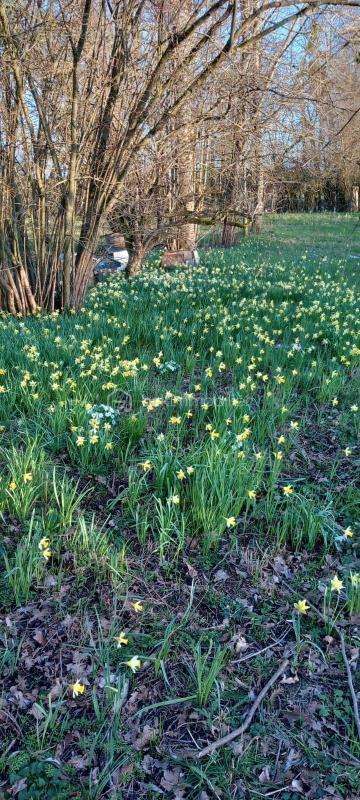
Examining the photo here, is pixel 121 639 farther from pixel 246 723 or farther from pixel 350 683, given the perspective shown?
pixel 350 683

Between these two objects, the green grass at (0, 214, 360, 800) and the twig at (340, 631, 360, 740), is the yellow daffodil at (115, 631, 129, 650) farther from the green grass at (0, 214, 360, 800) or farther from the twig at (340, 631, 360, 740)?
the twig at (340, 631, 360, 740)

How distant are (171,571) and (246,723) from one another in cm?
87

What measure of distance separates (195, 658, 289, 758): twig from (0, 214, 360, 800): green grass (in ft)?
0.10

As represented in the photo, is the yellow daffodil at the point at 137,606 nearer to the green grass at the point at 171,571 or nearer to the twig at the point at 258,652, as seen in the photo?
the green grass at the point at 171,571

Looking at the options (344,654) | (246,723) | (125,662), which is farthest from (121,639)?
(344,654)

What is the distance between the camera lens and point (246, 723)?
79.0 inches

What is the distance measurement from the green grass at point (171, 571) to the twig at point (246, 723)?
0.10 feet

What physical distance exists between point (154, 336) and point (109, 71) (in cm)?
366

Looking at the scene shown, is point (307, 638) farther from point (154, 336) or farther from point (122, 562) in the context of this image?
point (154, 336)

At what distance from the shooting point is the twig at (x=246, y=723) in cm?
192

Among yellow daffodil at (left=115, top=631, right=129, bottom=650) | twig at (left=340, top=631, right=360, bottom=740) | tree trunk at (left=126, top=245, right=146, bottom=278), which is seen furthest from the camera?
tree trunk at (left=126, top=245, right=146, bottom=278)

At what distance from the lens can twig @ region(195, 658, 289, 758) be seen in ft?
6.28

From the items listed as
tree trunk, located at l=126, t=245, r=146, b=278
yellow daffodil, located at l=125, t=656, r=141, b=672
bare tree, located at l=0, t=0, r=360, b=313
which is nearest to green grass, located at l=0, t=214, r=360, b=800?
yellow daffodil, located at l=125, t=656, r=141, b=672

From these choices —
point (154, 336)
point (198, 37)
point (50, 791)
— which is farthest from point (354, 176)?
point (50, 791)
